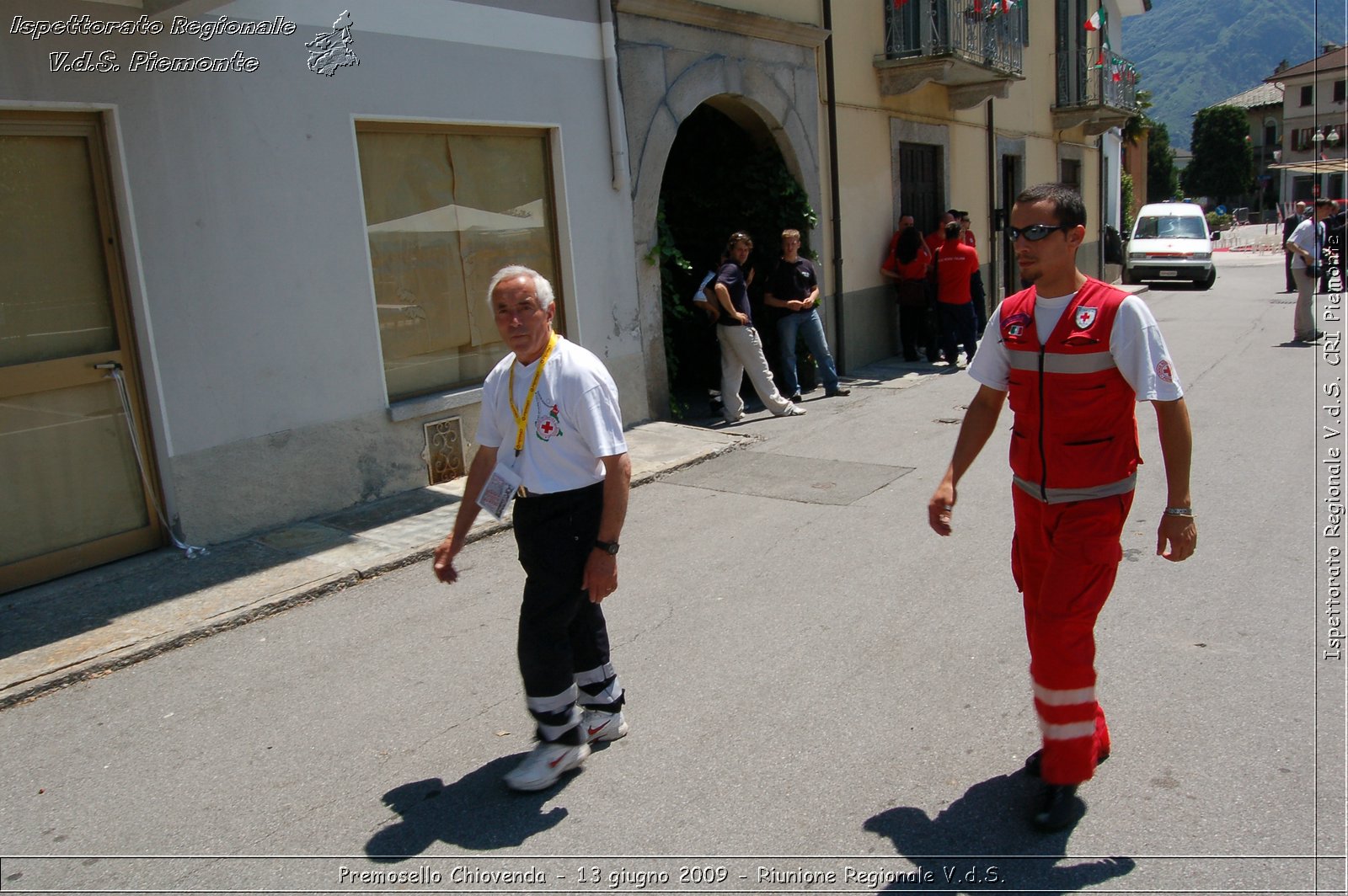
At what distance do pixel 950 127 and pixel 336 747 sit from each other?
14.1 metres

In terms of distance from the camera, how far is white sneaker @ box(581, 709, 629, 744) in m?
3.67

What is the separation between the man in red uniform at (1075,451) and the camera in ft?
9.84

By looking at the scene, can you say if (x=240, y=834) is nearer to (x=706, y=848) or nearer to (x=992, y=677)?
(x=706, y=848)

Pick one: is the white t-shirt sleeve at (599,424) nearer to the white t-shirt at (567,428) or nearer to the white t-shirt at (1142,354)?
the white t-shirt at (567,428)

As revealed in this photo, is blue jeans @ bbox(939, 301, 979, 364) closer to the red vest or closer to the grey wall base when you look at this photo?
the grey wall base

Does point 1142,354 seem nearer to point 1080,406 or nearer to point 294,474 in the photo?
point 1080,406

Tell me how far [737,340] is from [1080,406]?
6.72 m

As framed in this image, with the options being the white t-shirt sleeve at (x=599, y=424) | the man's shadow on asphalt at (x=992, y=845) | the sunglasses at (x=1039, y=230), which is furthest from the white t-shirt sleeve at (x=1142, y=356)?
the white t-shirt sleeve at (x=599, y=424)

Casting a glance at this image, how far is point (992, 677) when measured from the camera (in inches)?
162

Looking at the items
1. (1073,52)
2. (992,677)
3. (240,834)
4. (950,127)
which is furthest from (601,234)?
(1073,52)

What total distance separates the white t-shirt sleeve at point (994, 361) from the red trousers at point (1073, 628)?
1.47ft

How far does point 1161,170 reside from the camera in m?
63.6

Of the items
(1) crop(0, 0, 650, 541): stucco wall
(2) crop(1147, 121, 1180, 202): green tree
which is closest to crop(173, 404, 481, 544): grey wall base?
(1) crop(0, 0, 650, 541): stucco wall

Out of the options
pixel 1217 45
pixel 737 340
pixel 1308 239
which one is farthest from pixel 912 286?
pixel 1217 45
